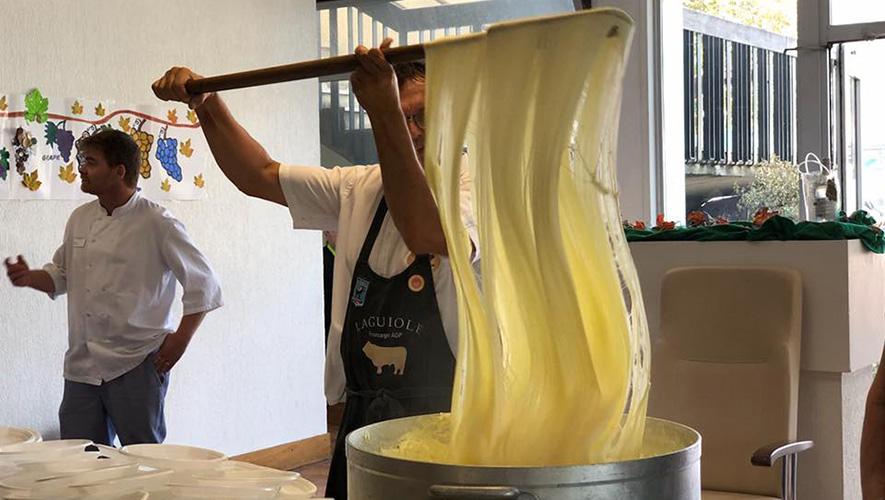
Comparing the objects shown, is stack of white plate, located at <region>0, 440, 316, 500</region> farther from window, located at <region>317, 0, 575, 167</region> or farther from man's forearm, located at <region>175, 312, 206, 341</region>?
window, located at <region>317, 0, 575, 167</region>

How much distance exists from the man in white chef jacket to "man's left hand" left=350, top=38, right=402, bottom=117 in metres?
2.47

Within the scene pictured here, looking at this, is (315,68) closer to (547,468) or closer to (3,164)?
(547,468)

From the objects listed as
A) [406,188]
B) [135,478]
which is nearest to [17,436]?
[135,478]

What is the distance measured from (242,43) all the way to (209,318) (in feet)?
4.51

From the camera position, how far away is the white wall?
445 centimetres

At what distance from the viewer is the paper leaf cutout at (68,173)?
4586 mm

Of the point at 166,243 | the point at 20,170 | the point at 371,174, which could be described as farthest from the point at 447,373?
the point at 20,170

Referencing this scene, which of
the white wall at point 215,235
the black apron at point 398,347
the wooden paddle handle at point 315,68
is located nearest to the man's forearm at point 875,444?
the black apron at point 398,347

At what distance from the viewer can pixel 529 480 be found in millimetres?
885

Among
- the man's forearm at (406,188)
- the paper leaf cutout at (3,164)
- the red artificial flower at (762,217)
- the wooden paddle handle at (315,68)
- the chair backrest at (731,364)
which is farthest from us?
the paper leaf cutout at (3,164)

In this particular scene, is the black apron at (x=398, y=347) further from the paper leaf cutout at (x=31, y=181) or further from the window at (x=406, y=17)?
the window at (x=406, y=17)

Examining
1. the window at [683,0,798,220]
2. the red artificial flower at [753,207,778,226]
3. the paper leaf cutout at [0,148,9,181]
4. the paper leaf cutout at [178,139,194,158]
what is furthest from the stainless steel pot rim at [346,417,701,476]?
the window at [683,0,798,220]

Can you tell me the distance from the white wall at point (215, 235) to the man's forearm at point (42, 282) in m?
0.54

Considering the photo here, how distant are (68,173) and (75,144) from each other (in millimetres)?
134
